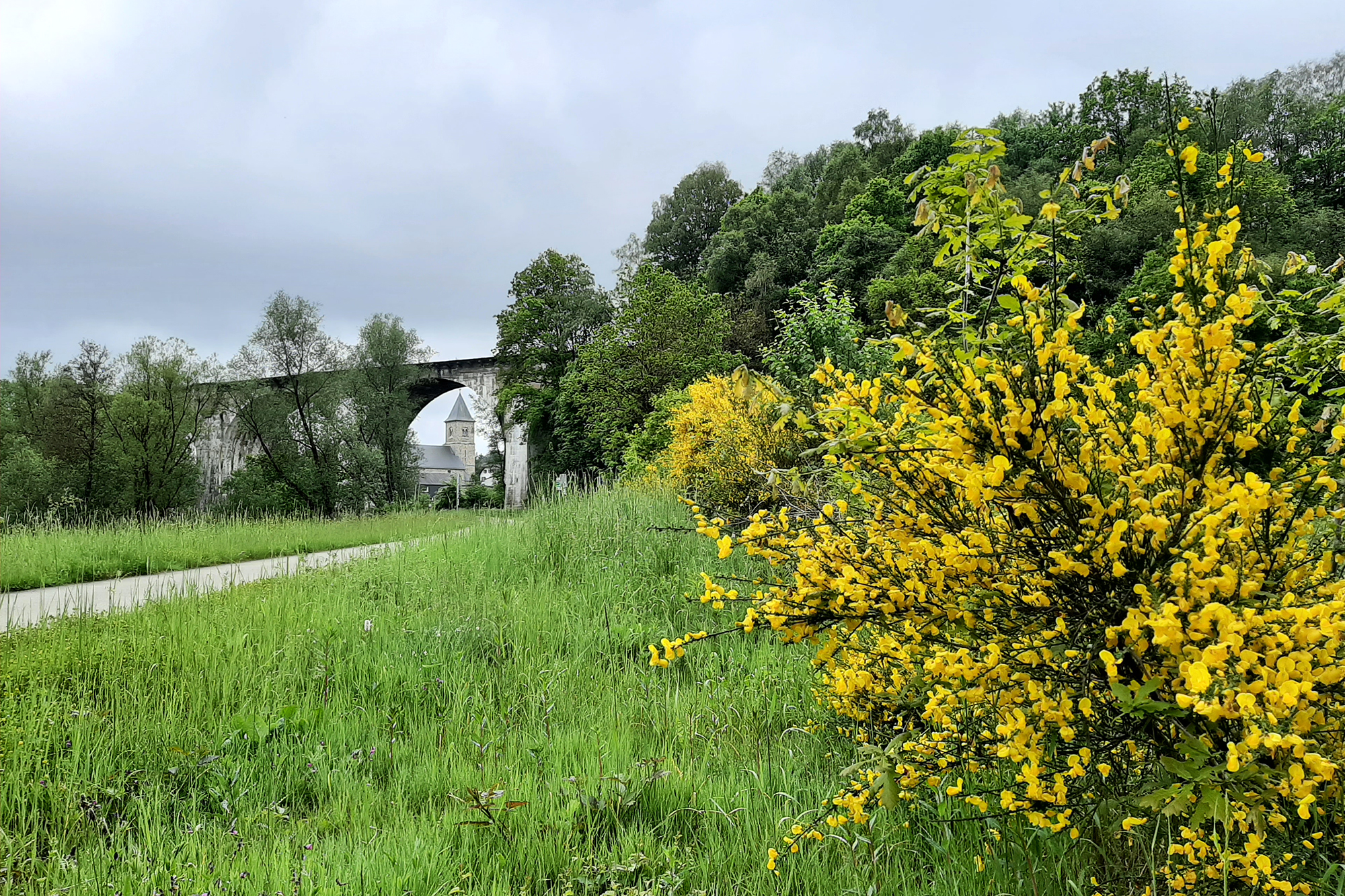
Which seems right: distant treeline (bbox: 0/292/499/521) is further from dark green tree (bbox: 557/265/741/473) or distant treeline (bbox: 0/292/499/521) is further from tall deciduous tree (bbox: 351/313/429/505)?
dark green tree (bbox: 557/265/741/473)

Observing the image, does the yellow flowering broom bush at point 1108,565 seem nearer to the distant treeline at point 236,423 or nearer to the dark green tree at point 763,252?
the dark green tree at point 763,252

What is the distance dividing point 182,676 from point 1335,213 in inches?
1053

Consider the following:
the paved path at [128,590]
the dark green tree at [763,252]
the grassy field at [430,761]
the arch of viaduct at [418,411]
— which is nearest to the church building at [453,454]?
the arch of viaduct at [418,411]

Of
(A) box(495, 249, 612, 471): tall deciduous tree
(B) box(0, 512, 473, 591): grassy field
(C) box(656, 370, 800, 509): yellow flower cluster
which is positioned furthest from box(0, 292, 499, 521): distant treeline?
(C) box(656, 370, 800, 509): yellow flower cluster

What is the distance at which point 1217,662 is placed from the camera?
108 cm

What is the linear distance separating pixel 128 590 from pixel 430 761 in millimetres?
4006

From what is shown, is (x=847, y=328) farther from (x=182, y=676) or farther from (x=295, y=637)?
(x=182, y=676)

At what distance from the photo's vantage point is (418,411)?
1225 inches

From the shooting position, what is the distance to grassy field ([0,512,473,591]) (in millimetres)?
5836

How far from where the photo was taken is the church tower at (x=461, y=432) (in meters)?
71.4

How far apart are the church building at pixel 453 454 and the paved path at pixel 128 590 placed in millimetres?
56644

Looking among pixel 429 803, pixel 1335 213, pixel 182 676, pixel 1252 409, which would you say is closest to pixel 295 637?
pixel 182 676

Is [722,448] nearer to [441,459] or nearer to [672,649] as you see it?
[672,649]

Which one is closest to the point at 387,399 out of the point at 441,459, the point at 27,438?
the point at 27,438
